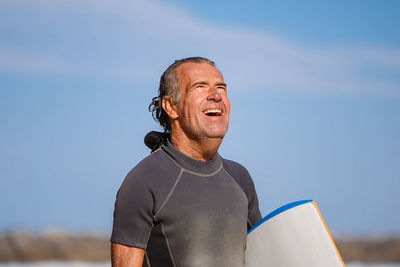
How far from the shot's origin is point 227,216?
320 cm

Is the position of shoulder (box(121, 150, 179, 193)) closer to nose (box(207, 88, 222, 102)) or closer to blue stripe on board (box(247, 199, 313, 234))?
nose (box(207, 88, 222, 102))

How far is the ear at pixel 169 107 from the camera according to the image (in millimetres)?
3299

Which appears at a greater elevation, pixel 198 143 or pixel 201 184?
pixel 198 143

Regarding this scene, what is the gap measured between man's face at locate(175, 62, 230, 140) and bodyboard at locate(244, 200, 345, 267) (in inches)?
24.4

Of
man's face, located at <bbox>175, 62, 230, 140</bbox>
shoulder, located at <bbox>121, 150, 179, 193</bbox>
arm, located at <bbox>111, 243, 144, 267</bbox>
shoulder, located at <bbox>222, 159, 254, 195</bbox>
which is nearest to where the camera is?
arm, located at <bbox>111, 243, 144, 267</bbox>

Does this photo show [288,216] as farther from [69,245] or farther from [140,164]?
[69,245]

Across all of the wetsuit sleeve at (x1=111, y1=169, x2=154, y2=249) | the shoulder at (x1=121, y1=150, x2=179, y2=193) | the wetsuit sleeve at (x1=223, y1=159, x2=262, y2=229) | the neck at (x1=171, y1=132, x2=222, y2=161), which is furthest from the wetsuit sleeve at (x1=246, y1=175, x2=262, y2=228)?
the wetsuit sleeve at (x1=111, y1=169, x2=154, y2=249)

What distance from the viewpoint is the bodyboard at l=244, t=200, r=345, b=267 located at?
10.8 feet

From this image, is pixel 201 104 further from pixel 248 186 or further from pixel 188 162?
pixel 248 186

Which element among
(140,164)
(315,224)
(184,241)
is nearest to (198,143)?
(140,164)

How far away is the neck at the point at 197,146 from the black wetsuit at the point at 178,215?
0.13 feet

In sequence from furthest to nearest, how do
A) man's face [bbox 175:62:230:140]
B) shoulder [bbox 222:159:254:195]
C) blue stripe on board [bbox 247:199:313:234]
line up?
shoulder [bbox 222:159:254:195], blue stripe on board [bbox 247:199:313:234], man's face [bbox 175:62:230:140]

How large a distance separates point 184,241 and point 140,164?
48 cm

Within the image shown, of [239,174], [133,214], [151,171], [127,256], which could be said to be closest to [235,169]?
[239,174]
